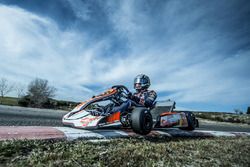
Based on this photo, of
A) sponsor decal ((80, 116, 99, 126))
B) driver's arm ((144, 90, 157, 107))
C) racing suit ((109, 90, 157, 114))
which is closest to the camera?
sponsor decal ((80, 116, 99, 126))

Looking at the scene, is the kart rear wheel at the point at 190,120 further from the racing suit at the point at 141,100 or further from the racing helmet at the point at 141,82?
the racing helmet at the point at 141,82

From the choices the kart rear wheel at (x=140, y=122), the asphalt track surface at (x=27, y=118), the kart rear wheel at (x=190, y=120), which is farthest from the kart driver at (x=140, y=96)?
the asphalt track surface at (x=27, y=118)

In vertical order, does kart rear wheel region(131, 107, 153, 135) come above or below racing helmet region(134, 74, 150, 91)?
below

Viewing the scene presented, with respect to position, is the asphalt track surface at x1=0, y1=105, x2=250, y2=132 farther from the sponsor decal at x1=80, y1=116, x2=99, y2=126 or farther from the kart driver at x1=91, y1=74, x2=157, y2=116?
the kart driver at x1=91, y1=74, x2=157, y2=116

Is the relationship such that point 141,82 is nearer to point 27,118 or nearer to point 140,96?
point 140,96

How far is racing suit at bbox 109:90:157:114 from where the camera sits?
13.7ft

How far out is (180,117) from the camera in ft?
17.9

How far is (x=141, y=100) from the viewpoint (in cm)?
496

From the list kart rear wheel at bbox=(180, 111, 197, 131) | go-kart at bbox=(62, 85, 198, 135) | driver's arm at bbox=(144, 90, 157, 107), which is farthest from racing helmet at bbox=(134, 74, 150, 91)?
kart rear wheel at bbox=(180, 111, 197, 131)

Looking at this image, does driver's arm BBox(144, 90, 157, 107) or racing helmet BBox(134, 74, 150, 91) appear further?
racing helmet BBox(134, 74, 150, 91)

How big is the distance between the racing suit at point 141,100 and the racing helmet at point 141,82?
17cm

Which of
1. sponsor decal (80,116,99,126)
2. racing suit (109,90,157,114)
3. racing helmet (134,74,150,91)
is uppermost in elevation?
racing helmet (134,74,150,91)

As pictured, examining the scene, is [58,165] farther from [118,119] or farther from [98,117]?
[118,119]

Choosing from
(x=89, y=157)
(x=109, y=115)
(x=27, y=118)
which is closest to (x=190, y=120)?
(x=109, y=115)
